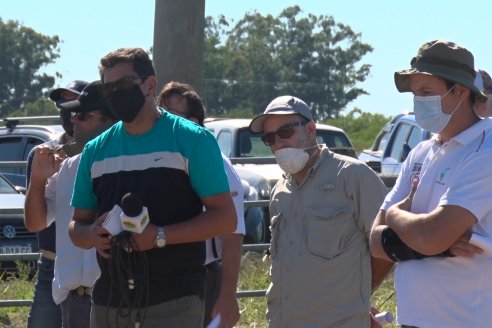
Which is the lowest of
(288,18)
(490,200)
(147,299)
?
(288,18)

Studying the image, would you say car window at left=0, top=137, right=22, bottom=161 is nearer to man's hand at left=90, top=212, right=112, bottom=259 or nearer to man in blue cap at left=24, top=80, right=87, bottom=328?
man in blue cap at left=24, top=80, right=87, bottom=328

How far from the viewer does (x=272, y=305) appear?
578 centimetres

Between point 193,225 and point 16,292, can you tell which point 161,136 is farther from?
point 16,292

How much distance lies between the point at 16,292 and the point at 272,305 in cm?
453

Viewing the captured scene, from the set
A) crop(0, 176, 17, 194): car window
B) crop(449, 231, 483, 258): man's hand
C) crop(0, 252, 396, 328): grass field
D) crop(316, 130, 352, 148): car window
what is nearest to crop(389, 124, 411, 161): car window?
crop(316, 130, 352, 148): car window

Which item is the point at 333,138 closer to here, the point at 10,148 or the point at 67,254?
the point at 10,148

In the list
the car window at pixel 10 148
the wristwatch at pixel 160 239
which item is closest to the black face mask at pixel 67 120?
the wristwatch at pixel 160 239

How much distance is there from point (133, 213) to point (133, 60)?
759 millimetres

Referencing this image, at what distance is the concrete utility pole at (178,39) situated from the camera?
864 cm

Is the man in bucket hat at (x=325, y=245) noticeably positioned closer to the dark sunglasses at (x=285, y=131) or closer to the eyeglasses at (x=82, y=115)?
the dark sunglasses at (x=285, y=131)

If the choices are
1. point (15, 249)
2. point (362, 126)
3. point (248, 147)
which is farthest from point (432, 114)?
point (362, 126)

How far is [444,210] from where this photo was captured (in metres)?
4.52

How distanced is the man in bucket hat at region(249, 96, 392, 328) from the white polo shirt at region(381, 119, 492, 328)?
88 cm

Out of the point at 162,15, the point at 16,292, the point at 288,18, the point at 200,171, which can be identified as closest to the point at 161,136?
the point at 200,171
